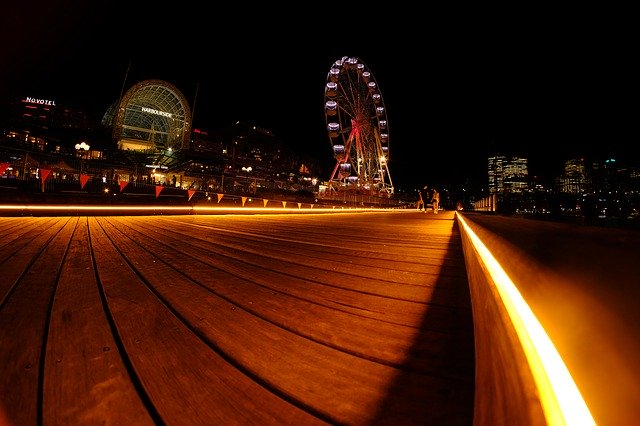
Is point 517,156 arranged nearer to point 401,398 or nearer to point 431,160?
point 431,160

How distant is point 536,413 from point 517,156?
49670 millimetres

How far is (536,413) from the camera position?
1.04 feet

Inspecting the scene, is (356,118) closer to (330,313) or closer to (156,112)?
(156,112)

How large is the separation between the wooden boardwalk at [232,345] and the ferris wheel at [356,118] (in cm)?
2807

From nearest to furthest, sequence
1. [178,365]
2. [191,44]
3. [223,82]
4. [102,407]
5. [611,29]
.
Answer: [102,407] < [178,365] < [611,29] < [191,44] < [223,82]

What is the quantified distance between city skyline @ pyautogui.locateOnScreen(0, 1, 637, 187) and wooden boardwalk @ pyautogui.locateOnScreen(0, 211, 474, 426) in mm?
Answer: 17685

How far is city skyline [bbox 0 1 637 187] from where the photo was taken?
1902 cm

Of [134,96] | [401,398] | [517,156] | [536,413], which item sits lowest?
[401,398]

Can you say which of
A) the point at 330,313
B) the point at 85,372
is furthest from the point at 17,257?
the point at 330,313

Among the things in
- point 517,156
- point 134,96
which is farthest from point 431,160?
point 134,96

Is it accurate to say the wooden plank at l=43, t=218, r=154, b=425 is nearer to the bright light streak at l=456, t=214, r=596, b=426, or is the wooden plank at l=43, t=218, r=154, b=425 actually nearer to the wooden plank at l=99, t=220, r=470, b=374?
the wooden plank at l=99, t=220, r=470, b=374

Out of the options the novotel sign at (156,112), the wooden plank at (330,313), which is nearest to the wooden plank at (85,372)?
the wooden plank at (330,313)

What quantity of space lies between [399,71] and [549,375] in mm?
48194

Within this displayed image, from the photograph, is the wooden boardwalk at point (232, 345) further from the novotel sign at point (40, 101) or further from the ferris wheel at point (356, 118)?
the novotel sign at point (40, 101)
